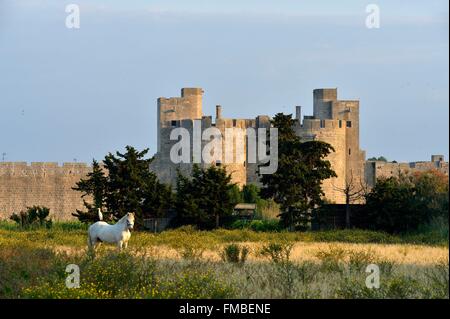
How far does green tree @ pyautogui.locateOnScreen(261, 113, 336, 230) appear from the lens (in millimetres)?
27031

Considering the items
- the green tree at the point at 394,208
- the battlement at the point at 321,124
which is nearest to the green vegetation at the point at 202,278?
the green tree at the point at 394,208

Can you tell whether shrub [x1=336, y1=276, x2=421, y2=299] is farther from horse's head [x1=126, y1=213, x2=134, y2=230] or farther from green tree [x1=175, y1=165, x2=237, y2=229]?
green tree [x1=175, y1=165, x2=237, y2=229]

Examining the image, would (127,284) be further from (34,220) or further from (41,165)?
(41,165)

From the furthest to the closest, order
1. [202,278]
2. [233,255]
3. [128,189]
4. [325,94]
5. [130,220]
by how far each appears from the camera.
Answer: [325,94]
[128,189]
[130,220]
[233,255]
[202,278]

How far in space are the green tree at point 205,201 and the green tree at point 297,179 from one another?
1.09 metres

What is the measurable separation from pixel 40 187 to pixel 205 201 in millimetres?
18288

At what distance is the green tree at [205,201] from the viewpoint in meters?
27.7

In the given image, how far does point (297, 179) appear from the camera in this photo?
27.7 metres

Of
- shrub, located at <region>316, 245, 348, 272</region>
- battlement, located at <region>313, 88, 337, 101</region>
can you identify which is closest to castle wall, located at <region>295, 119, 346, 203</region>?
battlement, located at <region>313, 88, 337, 101</region>

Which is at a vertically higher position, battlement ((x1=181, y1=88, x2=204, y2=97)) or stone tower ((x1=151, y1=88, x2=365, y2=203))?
battlement ((x1=181, y1=88, x2=204, y2=97))

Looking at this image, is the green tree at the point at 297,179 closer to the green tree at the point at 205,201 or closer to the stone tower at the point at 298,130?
the green tree at the point at 205,201

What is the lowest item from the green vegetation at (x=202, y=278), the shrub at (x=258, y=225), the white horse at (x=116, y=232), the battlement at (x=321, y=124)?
the shrub at (x=258, y=225)

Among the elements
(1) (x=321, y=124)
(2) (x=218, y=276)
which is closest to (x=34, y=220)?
(2) (x=218, y=276)
